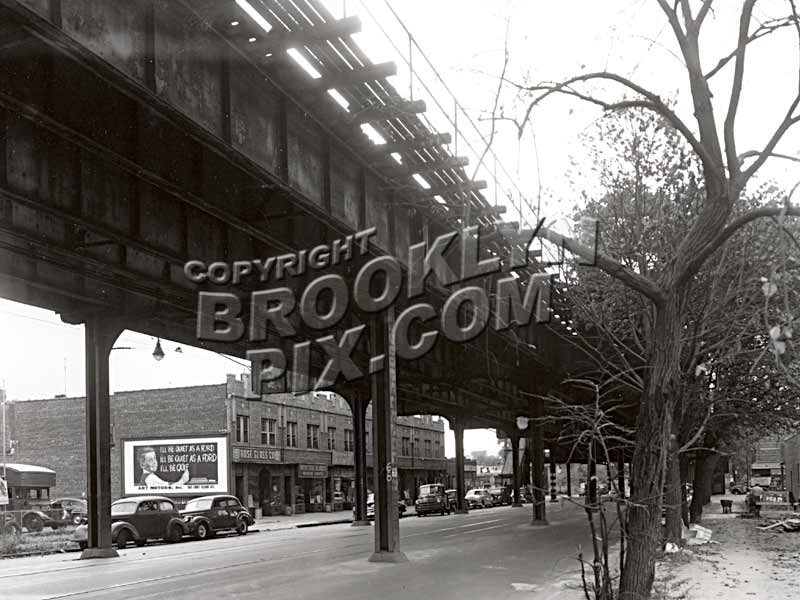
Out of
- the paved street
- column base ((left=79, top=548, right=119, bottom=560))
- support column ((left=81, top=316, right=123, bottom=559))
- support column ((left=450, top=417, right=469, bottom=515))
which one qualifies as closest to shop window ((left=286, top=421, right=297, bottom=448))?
support column ((left=450, top=417, right=469, bottom=515))

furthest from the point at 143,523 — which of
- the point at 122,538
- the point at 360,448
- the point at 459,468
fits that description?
the point at 459,468

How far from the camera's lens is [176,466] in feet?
188

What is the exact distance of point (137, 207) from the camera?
15016 millimetres

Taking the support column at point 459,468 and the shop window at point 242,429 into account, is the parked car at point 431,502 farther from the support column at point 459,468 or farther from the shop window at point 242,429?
the shop window at point 242,429

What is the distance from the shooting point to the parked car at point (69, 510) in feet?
151

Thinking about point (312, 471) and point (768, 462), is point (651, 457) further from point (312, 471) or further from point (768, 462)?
point (768, 462)

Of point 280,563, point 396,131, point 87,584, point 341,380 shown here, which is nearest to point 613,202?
point 396,131

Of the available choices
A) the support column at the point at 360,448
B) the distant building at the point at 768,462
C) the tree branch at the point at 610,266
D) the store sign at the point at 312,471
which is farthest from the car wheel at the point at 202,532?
the distant building at the point at 768,462

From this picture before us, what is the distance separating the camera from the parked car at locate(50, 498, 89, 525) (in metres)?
46.0

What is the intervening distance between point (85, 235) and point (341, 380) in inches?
886

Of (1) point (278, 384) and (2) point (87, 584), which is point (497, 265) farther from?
(1) point (278, 384)

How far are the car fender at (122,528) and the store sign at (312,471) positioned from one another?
3033 centimetres

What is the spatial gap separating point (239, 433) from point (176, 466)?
4550 millimetres

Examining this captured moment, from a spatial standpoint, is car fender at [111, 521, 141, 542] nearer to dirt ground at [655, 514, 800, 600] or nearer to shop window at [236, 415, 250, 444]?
dirt ground at [655, 514, 800, 600]
